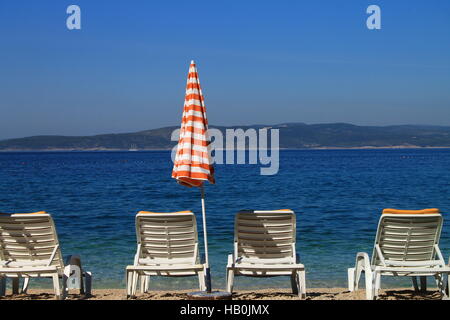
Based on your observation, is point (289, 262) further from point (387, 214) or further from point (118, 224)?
point (118, 224)

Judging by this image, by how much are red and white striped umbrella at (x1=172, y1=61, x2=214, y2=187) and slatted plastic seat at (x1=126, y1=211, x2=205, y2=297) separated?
498 mm

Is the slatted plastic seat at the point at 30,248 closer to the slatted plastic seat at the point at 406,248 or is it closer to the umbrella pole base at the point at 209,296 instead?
the umbrella pole base at the point at 209,296

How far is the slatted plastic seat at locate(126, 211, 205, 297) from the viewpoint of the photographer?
7.07 meters

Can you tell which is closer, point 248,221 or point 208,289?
point 208,289

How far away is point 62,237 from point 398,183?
28.4 metres

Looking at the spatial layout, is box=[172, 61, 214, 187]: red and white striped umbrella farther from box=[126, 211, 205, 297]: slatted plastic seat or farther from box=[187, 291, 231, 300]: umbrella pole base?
box=[187, 291, 231, 300]: umbrella pole base

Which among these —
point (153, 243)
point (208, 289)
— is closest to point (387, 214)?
point (208, 289)

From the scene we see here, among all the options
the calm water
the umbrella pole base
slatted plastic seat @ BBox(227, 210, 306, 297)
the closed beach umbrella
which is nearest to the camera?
the umbrella pole base

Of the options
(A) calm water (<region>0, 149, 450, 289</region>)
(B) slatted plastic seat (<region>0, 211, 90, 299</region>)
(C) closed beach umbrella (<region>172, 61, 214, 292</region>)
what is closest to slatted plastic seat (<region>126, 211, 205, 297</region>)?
(C) closed beach umbrella (<region>172, 61, 214, 292</region>)

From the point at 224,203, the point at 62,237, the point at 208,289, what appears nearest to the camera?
the point at 208,289

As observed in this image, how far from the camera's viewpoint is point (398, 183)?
40281 mm

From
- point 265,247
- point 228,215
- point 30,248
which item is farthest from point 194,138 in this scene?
point 228,215
